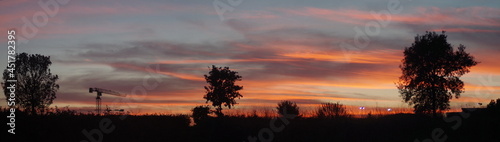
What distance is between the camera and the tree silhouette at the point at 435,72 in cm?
5834

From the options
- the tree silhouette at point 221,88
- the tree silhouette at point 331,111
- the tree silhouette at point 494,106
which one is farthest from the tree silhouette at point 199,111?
the tree silhouette at point 494,106

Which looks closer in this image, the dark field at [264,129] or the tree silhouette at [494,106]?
the dark field at [264,129]

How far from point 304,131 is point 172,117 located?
14540 mm

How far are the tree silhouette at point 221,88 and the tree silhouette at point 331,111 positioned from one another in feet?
80.7

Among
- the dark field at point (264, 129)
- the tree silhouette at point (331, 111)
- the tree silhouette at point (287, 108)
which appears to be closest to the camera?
the dark field at point (264, 129)

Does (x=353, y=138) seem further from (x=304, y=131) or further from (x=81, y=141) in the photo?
(x=81, y=141)

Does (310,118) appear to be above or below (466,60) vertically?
below

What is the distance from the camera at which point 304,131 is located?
A: 1353 inches

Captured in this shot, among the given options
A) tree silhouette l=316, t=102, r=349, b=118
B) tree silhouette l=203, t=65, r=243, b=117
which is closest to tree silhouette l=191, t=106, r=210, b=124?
tree silhouette l=203, t=65, r=243, b=117

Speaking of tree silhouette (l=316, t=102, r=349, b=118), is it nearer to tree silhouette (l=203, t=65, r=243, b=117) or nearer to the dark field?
the dark field

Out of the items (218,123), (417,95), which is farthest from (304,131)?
(417,95)

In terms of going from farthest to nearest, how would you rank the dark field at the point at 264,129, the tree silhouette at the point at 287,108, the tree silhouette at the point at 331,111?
the tree silhouette at the point at 287,108, the tree silhouette at the point at 331,111, the dark field at the point at 264,129

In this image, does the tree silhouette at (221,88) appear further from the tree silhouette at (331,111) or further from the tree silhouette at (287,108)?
the tree silhouette at (331,111)

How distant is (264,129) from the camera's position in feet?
117
